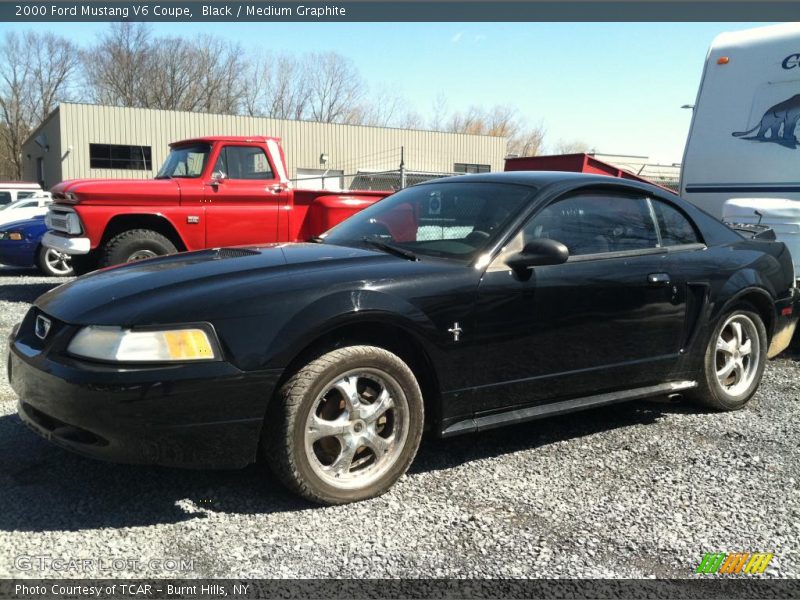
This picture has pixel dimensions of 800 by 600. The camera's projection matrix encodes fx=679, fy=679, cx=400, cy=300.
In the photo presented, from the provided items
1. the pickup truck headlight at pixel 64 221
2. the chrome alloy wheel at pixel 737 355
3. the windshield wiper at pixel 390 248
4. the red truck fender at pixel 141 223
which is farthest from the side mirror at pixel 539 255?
the pickup truck headlight at pixel 64 221

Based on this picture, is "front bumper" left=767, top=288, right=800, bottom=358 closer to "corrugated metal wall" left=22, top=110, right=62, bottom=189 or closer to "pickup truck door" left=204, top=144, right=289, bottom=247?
"pickup truck door" left=204, top=144, right=289, bottom=247

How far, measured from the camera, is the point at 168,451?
2.61 metres

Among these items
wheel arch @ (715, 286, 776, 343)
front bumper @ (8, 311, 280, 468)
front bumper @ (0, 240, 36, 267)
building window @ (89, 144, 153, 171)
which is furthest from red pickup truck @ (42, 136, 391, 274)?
building window @ (89, 144, 153, 171)

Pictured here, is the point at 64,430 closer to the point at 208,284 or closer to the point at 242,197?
the point at 208,284

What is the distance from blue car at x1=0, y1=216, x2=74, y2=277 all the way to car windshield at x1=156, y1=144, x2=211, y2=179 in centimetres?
305

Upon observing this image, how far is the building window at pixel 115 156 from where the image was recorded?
89.4 feet

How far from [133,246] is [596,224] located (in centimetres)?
577

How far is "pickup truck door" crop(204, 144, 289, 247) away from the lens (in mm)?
8227

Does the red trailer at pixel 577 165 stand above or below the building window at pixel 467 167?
above

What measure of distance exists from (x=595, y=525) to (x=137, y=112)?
28.7 meters

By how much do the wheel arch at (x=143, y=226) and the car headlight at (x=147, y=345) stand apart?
5.68m

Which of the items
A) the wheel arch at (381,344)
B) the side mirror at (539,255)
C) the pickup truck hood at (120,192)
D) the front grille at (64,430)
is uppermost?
the side mirror at (539,255)

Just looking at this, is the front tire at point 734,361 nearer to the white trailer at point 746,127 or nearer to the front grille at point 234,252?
the white trailer at point 746,127

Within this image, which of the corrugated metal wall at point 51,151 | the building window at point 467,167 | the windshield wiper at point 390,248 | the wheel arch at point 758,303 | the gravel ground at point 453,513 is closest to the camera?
the gravel ground at point 453,513
